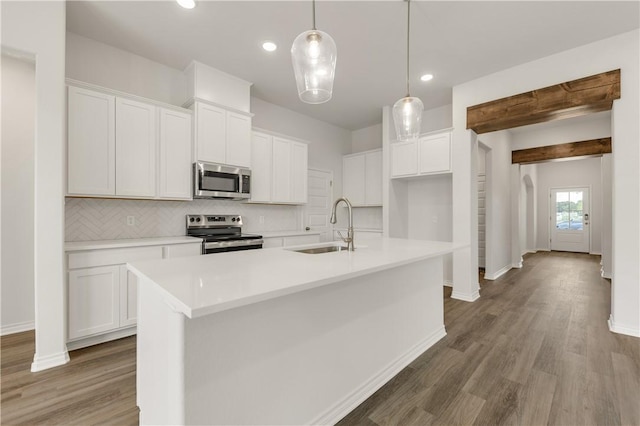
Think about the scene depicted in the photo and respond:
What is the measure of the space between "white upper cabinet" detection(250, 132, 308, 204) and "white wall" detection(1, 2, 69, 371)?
2170 mm

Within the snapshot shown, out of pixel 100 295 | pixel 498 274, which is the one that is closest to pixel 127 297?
pixel 100 295

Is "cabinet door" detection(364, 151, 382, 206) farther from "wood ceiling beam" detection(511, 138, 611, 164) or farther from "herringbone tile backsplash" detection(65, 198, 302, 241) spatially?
"wood ceiling beam" detection(511, 138, 611, 164)

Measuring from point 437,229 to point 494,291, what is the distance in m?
1.27

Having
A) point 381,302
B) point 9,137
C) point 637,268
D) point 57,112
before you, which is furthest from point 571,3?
point 9,137

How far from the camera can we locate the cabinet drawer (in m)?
2.48

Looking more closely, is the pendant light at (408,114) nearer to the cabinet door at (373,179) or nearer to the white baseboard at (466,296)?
the white baseboard at (466,296)

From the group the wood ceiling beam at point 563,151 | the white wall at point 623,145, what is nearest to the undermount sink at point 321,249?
the white wall at point 623,145

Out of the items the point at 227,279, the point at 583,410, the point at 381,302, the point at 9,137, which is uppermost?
the point at 9,137

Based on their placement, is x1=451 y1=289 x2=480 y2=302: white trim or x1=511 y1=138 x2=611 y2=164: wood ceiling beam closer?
x1=451 y1=289 x2=480 y2=302: white trim

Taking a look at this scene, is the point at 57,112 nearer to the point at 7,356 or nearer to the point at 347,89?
the point at 7,356

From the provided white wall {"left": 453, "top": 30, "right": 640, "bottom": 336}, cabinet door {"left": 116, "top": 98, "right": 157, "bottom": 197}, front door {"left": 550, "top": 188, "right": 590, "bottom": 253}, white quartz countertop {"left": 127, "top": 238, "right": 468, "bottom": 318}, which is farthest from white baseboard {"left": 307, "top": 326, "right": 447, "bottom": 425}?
front door {"left": 550, "top": 188, "right": 590, "bottom": 253}

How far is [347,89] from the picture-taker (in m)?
4.26

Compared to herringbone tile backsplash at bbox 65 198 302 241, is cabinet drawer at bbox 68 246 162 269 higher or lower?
lower

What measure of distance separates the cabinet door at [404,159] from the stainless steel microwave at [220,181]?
2.50m
